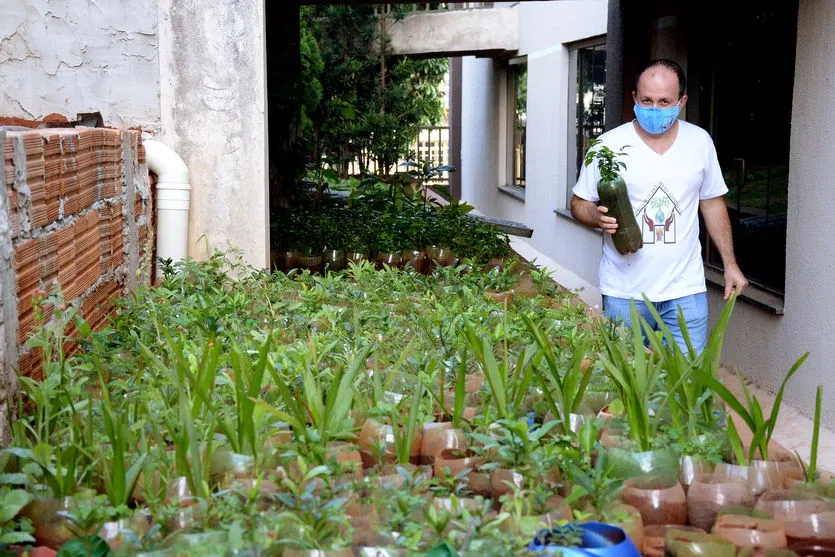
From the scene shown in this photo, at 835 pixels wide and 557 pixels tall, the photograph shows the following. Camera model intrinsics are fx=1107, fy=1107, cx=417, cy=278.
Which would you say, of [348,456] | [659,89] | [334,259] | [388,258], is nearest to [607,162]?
[659,89]

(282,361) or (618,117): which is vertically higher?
(618,117)

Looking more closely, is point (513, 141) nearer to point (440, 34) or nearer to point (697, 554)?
point (440, 34)

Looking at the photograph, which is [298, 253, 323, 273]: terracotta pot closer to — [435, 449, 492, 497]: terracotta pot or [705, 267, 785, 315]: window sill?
[705, 267, 785, 315]: window sill

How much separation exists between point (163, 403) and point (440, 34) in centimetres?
1267

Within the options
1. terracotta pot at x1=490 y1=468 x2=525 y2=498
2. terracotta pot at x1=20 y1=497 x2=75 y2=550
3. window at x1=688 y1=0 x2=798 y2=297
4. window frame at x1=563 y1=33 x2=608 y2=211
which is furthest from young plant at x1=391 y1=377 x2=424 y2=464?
window frame at x1=563 y1=33 x2=608 y2=211

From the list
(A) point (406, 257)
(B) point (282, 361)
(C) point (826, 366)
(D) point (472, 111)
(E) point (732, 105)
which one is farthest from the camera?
(D) point (472, 111)

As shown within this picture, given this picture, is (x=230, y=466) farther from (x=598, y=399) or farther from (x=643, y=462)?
(x=598, y=399)

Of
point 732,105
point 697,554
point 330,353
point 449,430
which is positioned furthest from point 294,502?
point 732,105

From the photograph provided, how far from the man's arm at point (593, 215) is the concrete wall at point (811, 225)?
5.34ft

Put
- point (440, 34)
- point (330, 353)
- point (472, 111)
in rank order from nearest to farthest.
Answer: point (330, 353) → point (440, 34) → point (472, 111)

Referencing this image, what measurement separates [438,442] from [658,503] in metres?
0.47

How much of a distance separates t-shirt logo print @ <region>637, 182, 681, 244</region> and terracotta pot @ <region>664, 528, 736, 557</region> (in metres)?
2.60

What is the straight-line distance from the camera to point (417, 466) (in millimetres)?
2209

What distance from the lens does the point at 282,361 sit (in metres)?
2.79
